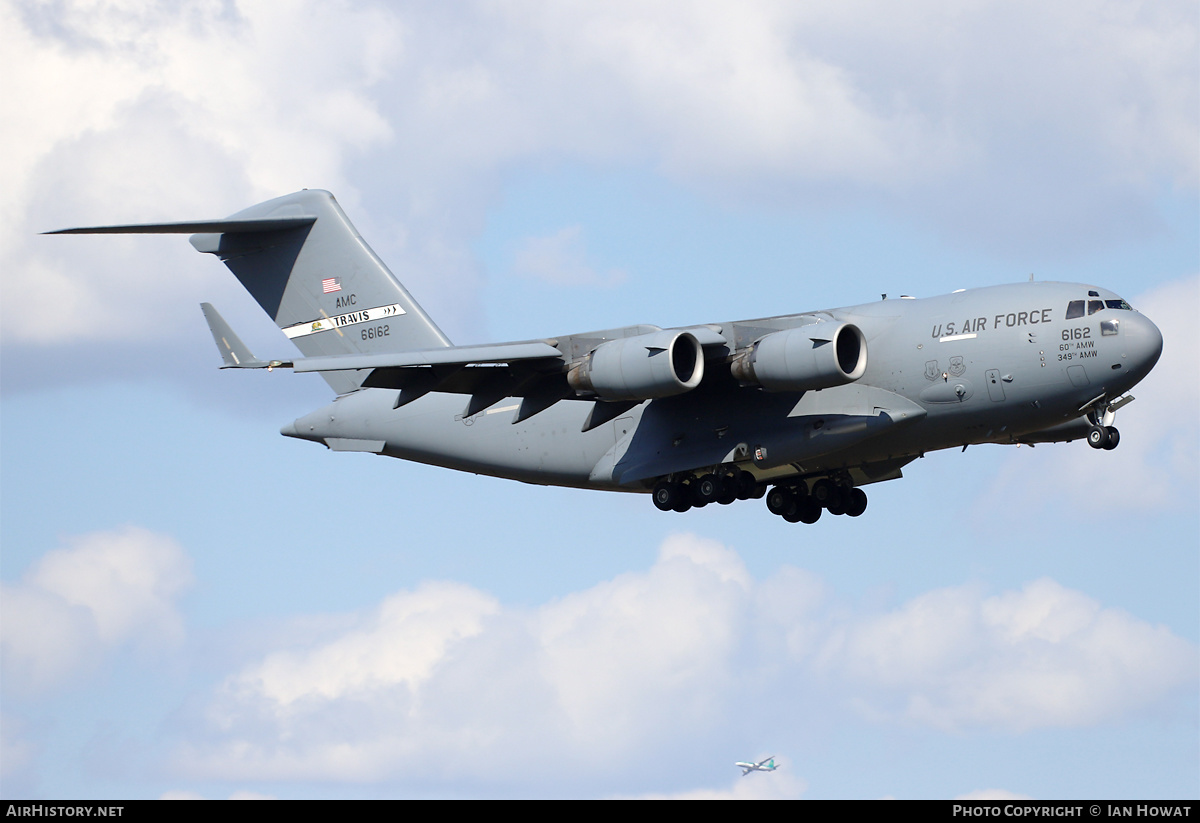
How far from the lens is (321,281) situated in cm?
2181

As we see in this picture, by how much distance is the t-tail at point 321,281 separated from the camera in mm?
21453

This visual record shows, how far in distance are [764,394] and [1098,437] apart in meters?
3.74

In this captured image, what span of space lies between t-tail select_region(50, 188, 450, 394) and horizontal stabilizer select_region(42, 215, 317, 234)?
19 millimetres

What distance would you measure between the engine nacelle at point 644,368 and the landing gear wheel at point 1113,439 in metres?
4.52

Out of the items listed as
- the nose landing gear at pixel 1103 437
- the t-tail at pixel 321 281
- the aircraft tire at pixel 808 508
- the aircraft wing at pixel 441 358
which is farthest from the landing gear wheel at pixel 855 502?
the t-tail at pixel 321 281

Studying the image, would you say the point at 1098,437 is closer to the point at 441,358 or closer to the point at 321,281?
the point at 441,358

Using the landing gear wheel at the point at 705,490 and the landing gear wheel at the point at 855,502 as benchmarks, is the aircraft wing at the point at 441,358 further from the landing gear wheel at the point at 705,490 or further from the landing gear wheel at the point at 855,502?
the landing gear wheel at the point at 855,502

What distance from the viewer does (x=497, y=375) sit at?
1773 cm

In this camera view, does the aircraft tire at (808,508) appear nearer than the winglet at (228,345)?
No

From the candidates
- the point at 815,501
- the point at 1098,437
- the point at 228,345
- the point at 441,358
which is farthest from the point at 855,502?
the point at 228,345
